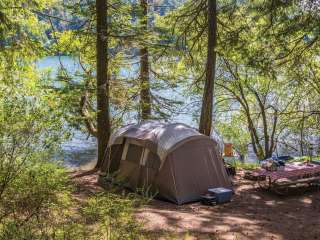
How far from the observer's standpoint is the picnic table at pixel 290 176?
9.65m

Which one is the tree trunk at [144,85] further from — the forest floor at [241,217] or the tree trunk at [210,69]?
the forest floor at [241,217]

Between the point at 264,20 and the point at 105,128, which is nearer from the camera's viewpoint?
the point at 264,20

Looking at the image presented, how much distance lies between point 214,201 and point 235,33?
4.64m

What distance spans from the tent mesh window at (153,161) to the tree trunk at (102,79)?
1.91 metres

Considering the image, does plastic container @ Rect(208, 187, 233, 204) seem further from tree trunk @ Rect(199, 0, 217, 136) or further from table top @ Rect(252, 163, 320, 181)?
tree trunk @ Rect(199, 0, 217, 136)

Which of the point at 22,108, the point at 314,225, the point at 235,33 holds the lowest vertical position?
the point at 314,225

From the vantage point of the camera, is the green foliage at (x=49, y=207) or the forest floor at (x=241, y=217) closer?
the green foliage at (x=49, y=207)

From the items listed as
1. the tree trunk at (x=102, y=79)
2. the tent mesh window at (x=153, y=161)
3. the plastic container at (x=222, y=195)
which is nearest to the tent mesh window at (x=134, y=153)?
the tent mesh window at (x=153, y=161)

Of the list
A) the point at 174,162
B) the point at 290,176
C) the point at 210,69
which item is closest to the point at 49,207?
the point at 174,162

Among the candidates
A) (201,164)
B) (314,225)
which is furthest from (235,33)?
(314,225)

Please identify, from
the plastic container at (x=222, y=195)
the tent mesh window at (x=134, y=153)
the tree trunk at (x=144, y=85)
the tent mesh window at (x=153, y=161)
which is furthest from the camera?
the tree trunk at (x=144, y=85)

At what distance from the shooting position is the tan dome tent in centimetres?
920

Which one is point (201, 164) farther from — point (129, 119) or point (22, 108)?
point (129, 119)

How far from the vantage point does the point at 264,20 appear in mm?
10516
